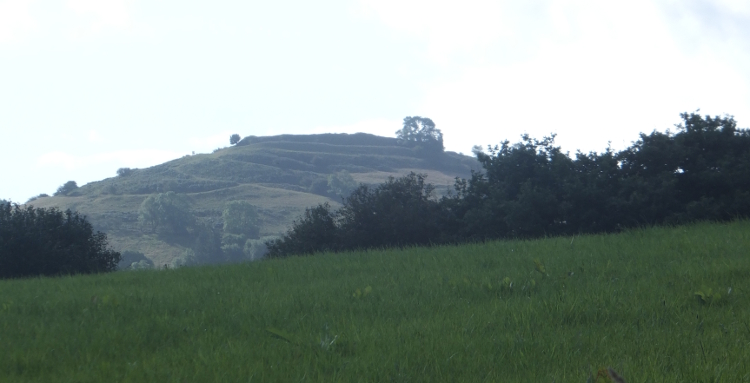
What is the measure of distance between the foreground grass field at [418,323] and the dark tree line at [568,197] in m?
9.82

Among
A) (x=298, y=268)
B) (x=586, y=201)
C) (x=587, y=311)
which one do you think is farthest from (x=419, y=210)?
(x=587, y=311)

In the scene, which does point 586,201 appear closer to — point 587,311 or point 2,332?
point 587,311

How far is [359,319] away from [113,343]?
8.35 ft

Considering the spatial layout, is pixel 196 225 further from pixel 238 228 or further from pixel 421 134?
pixel 421 134

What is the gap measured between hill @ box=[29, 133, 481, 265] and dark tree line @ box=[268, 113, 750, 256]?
2133 inches

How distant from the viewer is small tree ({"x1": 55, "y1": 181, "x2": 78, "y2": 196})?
122 meters

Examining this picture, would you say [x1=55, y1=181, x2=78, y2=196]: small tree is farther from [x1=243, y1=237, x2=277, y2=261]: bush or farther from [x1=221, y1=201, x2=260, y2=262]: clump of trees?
[x1=243, y1=237, x2=277, y2=261]: bush

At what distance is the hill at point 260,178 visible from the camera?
94.4 meters

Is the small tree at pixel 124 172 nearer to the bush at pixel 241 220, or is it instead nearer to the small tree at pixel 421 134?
the bush at pixel 241 220

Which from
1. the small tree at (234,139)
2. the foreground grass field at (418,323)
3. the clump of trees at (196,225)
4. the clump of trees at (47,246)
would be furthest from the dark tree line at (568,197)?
the small tree at (234,139)

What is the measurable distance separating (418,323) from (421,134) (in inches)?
6365

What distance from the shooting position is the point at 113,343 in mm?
6043

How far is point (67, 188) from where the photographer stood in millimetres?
126500

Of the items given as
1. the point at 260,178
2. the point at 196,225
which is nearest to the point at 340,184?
the point at 260,178
